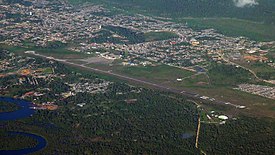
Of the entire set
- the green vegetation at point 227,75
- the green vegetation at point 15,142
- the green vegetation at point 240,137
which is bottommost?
the green vegetation at point 227,75

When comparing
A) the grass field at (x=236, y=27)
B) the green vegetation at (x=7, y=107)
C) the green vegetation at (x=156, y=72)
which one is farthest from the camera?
the grass field at (x=236, y=27)

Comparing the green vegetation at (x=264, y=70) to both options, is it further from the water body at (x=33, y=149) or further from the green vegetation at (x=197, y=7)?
the water body at (x=33, y=149)

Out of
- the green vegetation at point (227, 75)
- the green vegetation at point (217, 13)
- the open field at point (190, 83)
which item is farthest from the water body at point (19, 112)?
the green vegetation at point (217, 13)

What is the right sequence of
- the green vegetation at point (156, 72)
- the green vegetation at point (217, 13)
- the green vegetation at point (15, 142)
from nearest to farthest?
1. the green vegetation at point (15, 142)
2. the green vegetation at point (156, 72)
3. the green vegetation at point (217, 13)

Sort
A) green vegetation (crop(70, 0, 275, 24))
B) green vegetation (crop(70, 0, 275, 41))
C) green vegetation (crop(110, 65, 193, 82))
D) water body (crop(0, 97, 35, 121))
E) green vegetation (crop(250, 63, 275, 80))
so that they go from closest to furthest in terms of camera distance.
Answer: water body (crop(0, 97, 35, 121))
green vegetation (crop(110, 65, 193, 82))
green vegetation (crop(250, 63, 275, 80))
green vegetation (crop(70, 0, 275, 41))
green vegetation (crop(70, 0, 275, 24))

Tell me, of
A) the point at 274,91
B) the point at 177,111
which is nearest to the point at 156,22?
the point at 274,91

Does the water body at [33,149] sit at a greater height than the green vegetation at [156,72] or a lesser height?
greater

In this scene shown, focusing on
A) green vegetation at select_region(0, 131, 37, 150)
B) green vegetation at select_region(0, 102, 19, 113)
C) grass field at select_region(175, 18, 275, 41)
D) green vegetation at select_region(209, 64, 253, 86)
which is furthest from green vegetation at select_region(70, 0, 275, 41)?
green vegetation at select_region(0, 131, 37, 150)

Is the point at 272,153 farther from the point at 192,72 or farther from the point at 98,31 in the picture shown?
the point at 98,31

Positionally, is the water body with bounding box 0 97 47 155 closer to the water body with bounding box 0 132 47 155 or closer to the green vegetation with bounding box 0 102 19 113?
the water body with bounding box 0 132 47 155
